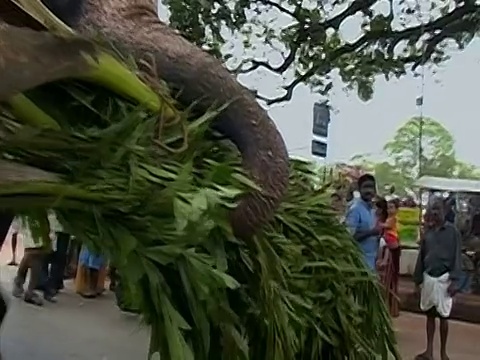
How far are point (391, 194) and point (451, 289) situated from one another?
6.30 m

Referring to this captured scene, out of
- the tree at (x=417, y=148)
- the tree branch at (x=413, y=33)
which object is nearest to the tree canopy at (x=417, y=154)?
the tree at (x=417, y=148)

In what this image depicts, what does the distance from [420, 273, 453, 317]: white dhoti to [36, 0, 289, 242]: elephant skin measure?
5.36m

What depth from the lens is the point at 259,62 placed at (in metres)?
11.0

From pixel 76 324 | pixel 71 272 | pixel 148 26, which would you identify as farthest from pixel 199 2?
pixel 148 26

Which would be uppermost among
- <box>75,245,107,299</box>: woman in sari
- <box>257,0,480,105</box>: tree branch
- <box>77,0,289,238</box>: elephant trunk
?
A: <box>257,0,480,105</box>: tree branch

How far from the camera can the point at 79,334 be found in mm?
6859

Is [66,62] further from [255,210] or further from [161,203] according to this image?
[255,210]

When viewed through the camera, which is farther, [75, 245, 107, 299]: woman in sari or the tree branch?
the tree branch

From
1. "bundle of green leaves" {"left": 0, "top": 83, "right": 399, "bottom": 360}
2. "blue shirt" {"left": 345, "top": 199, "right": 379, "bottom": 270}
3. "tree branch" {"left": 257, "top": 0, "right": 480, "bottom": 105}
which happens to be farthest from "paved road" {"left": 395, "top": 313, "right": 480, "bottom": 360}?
"bundle of green leaves" {"left": 0, "top": 83, "right": 399, "bottom": 360}

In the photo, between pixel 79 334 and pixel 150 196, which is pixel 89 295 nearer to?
pixel 79 334

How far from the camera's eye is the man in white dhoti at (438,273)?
6.80 metres

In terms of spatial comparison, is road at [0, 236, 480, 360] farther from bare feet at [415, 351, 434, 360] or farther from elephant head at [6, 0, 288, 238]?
elephant head at [6, 0, 288, 238]

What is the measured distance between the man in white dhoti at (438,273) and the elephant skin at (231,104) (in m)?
5.38

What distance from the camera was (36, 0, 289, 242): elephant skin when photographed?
5.15 ft
